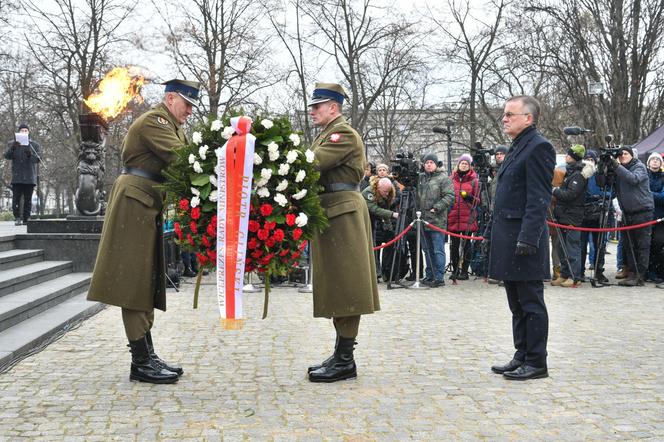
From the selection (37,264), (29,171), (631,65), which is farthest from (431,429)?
(631,65)

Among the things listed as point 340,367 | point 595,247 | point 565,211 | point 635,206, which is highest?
point 635,206

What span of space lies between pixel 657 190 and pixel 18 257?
9.85m

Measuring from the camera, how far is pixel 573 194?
1100 centimetres

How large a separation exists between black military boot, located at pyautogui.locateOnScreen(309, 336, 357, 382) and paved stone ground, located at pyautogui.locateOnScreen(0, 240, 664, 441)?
90mm

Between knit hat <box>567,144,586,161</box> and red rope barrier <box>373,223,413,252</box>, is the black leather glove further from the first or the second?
knit hat <box>567,144,586,161</box>

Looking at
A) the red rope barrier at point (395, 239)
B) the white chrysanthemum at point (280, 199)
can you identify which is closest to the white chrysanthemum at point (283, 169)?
the white chrysanthemum at point (280, 199)

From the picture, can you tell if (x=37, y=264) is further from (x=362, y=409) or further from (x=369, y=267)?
(x=362, y=409)

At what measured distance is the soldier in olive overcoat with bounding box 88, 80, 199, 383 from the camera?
506 cm

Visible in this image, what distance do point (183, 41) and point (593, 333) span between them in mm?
22325

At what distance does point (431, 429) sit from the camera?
4129 millimetres

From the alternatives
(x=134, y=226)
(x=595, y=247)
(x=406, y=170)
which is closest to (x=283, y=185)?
(x=134, y=226)

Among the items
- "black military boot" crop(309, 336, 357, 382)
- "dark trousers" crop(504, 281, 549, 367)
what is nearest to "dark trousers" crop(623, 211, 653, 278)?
"dark trousers" crop(504, 281, 549, 367)

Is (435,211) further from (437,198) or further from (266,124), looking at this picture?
(266,124)

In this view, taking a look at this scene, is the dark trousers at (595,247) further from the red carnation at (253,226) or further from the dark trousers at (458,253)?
the red carnation at (253,226)
